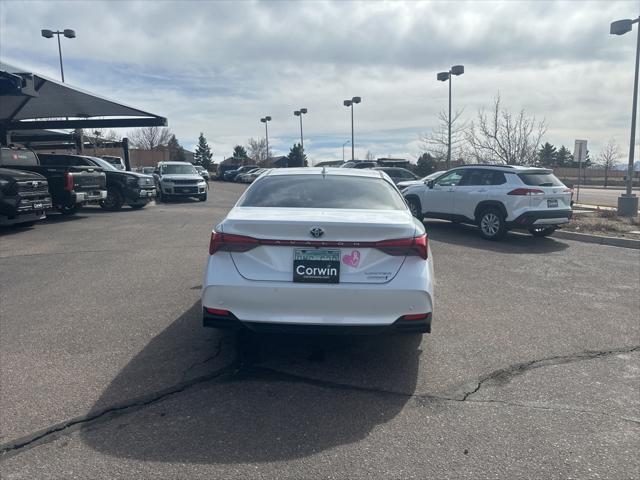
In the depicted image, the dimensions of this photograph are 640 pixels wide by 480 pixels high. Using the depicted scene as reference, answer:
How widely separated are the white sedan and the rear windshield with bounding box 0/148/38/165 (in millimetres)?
11372

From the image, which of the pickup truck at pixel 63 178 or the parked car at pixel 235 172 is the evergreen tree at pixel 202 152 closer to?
the parked car at pixel 235 172

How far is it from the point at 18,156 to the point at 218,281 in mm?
12109

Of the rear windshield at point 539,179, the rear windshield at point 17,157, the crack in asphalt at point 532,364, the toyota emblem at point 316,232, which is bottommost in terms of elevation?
the crack in asphalt at point 532,364

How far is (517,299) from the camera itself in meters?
6.57

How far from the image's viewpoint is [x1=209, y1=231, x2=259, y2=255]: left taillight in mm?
3998

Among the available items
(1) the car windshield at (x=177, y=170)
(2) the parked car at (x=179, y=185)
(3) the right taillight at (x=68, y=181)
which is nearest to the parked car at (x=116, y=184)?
(3) the right taillight at (x=68, y=181)

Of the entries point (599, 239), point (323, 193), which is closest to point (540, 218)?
point (599, 239)

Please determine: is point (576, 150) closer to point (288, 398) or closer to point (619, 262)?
A: point (619, 262)

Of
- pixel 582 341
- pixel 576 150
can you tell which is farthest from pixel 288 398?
pixel 576 150

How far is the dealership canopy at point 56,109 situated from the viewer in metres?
17.5

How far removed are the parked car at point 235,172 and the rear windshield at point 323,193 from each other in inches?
1864

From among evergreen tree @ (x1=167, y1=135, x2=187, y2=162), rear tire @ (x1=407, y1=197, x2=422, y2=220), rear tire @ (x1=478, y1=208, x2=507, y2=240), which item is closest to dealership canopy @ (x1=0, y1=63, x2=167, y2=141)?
rear tire @ (x1=407, y1=197, x2=422, y2=220)

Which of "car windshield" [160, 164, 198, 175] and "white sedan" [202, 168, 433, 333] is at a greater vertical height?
"car windshield" [160, 164, 198, 175]

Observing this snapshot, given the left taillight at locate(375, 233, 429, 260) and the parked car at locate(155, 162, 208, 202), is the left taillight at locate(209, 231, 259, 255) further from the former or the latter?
the parked car at locate(155, 162, 208, 202)
